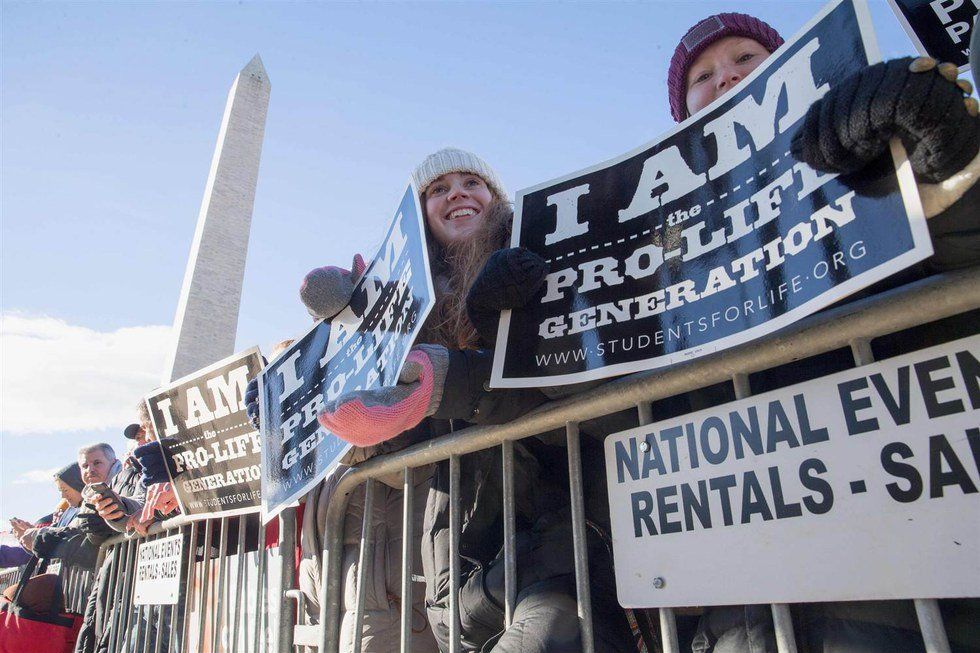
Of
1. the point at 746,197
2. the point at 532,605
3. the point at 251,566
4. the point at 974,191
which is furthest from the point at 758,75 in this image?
the point at 251,566

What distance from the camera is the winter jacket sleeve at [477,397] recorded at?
1729 millimetres

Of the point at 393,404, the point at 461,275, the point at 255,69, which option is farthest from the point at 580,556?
the point at 255,69

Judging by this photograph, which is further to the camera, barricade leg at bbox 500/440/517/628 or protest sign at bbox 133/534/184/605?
protest sign at bbox 133/534/184/605

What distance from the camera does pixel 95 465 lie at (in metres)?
6.04

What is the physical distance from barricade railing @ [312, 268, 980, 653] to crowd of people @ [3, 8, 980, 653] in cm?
4

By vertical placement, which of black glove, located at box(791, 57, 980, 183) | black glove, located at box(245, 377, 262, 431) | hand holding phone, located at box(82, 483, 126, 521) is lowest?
hand holding phone, located at box(82, 483, 126, 521)

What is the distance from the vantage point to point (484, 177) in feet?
9.12

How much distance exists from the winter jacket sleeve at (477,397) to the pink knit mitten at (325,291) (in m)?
0.93

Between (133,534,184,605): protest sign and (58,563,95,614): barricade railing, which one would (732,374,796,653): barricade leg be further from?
(58,563,95,614): barricade railing

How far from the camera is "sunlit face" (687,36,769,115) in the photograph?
7.24 ft

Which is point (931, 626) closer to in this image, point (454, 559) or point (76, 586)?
point (454, 559)

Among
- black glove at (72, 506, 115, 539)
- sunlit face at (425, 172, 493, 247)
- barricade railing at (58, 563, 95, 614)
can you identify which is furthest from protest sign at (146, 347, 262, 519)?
barricade railing at (58, 563, 95, 614)

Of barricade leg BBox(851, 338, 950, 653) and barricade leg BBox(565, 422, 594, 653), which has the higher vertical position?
barricade leg BBox(565, 422, 594, 653)

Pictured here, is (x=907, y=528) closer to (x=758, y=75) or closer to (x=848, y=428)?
(x=848, y=428)
